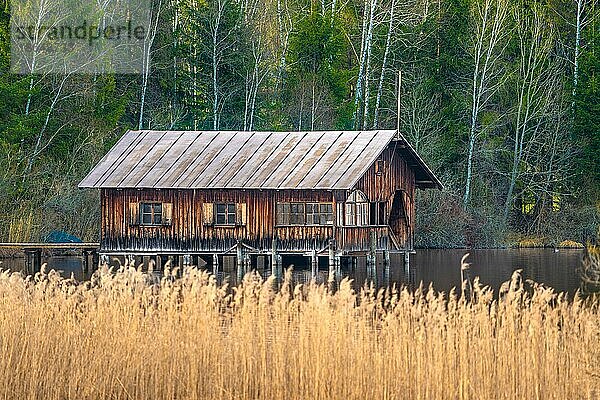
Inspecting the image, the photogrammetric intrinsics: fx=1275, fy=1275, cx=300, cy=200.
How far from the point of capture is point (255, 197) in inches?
1574

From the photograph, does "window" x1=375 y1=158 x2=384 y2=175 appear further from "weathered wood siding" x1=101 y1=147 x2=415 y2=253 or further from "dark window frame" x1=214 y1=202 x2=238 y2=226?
"dark window frame" x1=214 y1=202 x2=238 y2=226

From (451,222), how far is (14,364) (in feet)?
125

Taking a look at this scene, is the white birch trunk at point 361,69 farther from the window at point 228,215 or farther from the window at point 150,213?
the window at point 150,213

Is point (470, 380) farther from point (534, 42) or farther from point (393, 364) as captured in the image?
point (534, 42)

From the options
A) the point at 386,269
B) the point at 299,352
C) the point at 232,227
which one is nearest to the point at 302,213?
the point at 232,227

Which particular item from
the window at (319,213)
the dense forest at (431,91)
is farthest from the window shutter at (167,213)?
the dense forest at (431,91)

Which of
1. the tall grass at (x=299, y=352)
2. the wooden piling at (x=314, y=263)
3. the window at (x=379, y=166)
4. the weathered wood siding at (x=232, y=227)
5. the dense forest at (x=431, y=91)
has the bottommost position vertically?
the tall grass at (x=299, y=352)

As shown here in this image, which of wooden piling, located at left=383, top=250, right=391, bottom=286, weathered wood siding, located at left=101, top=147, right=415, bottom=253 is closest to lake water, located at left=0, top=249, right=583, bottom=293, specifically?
wooden piling, located at left=383, top=250, right=391, bottom=286

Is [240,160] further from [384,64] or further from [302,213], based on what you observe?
[384,64]

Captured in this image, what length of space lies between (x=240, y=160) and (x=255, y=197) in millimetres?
1580

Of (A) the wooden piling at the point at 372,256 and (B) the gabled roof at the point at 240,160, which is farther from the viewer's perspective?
(B) the gabled roof at the point at 240,160

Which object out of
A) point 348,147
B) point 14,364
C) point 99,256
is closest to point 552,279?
point 348,147

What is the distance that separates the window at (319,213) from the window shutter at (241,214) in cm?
199

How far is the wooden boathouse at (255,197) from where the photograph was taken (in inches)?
1547
